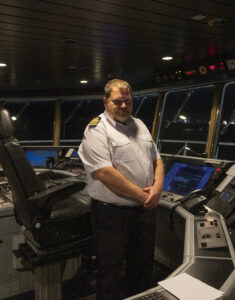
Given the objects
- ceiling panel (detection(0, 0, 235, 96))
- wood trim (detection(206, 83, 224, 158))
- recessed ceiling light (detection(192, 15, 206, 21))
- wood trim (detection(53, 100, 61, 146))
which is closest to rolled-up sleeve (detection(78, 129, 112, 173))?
ceiling panel (detection(0, 0, 235, 96))

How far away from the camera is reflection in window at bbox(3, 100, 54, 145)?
7.76 m

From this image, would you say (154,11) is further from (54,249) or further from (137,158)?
(54,249)

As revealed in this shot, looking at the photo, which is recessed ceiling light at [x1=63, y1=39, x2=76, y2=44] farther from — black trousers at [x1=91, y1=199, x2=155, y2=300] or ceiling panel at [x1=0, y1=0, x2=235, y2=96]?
black trousers at [x1=91, y1=199, x2=155, y2=300]

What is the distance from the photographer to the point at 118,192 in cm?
173

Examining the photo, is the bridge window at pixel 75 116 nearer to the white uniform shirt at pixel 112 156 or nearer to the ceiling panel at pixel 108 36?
the ceiling panel at pixel 108 36

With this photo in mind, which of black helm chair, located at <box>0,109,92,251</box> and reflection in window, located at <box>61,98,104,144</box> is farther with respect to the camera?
reflection in window, located at <box>61,98,104,144</box>

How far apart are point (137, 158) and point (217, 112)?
3.81 metres

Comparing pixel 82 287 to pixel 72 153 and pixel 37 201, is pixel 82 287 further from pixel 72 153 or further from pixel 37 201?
pixel 72 153

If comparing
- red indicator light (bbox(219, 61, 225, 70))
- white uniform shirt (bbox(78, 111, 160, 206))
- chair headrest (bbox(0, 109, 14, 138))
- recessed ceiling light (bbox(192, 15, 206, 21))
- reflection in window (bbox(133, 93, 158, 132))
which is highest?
recessed ceiling light (bbox(192, 15, 206, 21))

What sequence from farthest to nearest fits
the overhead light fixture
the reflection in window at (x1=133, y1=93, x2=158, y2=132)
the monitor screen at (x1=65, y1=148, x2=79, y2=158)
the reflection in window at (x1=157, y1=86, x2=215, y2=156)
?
the reflection in window at (x1=133, y1=93, x2=158, y2=132) < the reflection in window at (x1=157, y1=86, x2=215, y2=156) < the monitor screen at (x1=65, y1=148, x2=79, y2=158) < the overhead light fixture

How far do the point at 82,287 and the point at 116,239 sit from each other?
119cm

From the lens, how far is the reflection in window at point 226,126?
17.1 feet

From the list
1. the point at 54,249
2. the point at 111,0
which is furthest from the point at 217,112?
the point at 54,249

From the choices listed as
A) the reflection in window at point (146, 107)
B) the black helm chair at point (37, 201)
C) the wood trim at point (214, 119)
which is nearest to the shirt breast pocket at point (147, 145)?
the black helm chair at point (37, 201)
